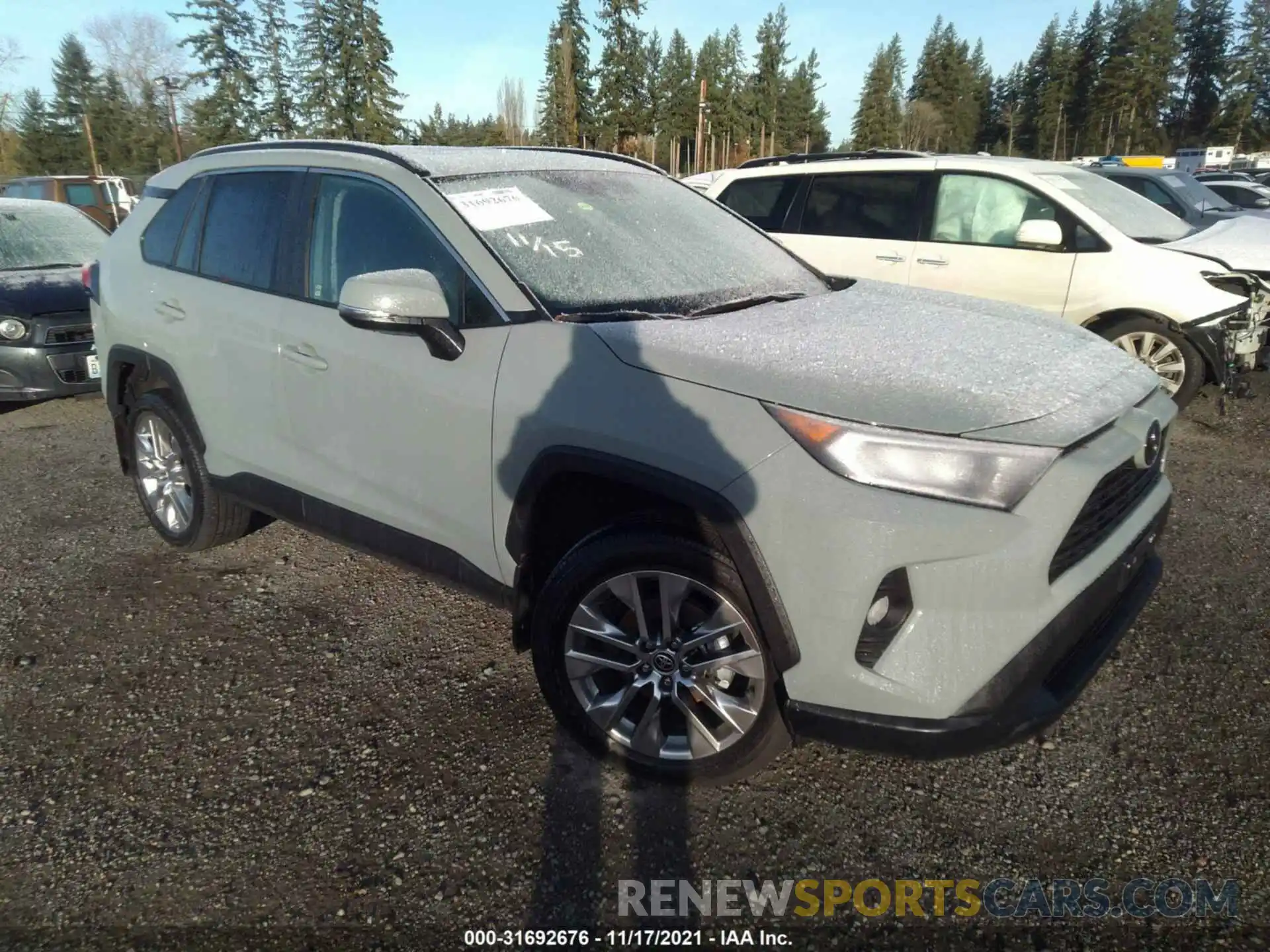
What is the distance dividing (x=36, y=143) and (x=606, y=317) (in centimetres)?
6646

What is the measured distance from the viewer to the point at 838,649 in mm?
2041

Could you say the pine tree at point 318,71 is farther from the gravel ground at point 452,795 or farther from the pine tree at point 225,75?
the gravel ground at point 452,795

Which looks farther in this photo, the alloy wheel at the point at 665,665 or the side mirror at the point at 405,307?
the side mirror at the point at 405,307

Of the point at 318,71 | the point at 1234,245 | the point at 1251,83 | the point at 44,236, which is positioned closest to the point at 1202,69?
the point at 1251,83

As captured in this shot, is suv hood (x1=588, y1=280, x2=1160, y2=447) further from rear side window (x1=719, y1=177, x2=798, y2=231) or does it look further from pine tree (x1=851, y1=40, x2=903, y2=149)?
pine tree (x1=851, y1=40, x2=903, y2=149)

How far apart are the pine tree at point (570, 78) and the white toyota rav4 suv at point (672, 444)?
47.5 m

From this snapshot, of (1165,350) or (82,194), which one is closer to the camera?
(1165,350)

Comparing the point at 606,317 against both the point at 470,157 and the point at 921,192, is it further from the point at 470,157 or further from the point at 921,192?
the point at 921,192

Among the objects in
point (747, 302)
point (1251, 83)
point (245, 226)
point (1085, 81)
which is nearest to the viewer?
point (747, 302)

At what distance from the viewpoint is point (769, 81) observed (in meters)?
66.8

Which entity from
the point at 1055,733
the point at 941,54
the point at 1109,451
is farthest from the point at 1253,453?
the point at 941,54

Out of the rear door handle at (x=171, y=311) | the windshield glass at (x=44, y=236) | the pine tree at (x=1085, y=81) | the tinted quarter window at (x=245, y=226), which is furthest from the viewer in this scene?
the pine tree at (x=1085, y=81)

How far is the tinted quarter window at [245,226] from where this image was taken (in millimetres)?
3320

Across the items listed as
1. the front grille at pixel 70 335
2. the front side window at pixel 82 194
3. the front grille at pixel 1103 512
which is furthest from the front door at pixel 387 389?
the front side window at pixel 82 194
